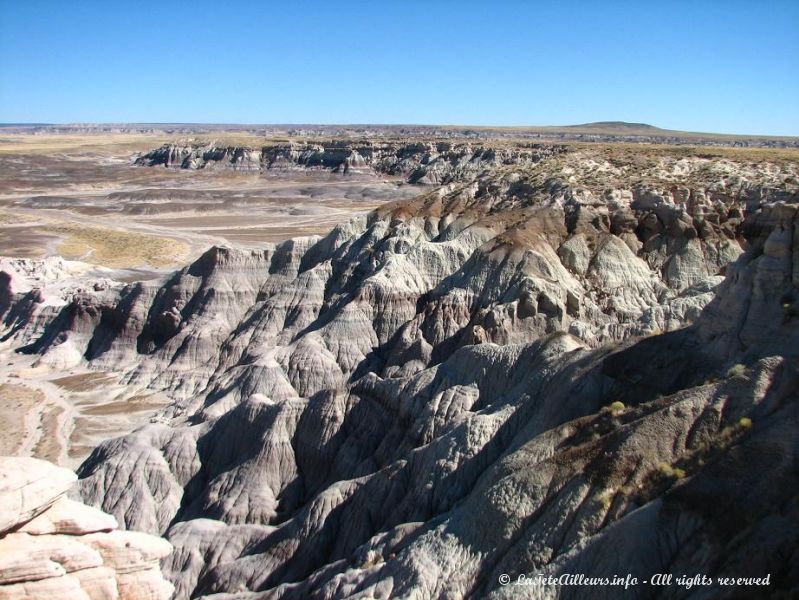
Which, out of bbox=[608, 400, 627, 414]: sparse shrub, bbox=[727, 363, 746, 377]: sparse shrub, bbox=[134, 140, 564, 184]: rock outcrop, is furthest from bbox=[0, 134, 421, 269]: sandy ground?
bbox=[727, 363, 746, 377]: sparse shrub

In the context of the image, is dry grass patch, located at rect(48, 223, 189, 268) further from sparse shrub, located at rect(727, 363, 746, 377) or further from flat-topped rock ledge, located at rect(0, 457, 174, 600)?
sparse shrub, located at rect(727, 363, 746, 377)

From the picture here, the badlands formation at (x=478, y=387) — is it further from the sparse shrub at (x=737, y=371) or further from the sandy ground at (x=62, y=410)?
the sandy ground at (x=62, y=410)

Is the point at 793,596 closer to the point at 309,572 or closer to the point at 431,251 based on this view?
the point at 309,572

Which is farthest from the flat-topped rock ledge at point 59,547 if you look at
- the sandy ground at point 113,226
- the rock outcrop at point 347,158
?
the rock outcrop at point 347,158

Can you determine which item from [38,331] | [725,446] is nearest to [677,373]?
[725,446]

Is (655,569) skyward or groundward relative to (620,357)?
groundward

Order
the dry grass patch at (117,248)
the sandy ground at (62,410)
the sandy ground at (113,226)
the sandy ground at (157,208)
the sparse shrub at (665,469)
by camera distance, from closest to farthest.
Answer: the sparse shrub at (665,469)
the sandy ground at (62,410)
the sandy ground at (113,226)
the dry grass patch at (117,248)
the sandy ground at (157,208)
